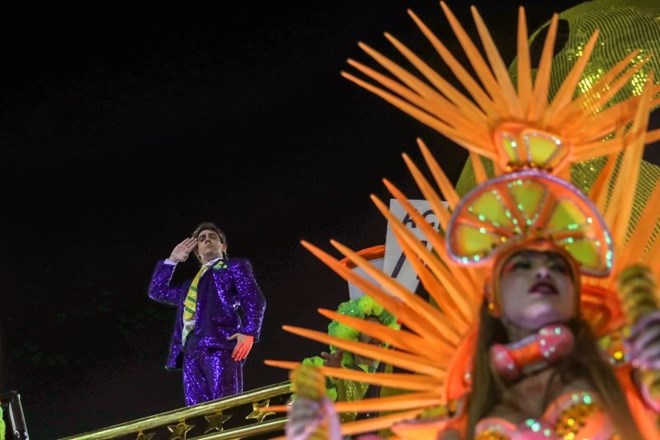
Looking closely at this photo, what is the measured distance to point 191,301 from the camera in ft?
21.2

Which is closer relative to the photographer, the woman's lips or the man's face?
the woman's lips

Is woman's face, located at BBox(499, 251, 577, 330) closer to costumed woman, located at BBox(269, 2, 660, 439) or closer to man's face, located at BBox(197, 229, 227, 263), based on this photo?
costumed woman, located at BBox(269, 2, 660, 439)

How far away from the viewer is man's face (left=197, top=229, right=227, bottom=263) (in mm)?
6691

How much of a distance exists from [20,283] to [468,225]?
7196 mm

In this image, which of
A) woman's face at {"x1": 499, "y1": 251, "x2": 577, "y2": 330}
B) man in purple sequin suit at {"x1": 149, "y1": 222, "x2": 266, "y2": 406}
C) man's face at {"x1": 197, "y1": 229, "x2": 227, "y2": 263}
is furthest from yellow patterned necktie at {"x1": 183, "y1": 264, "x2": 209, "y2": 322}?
woman's face at {"x1": 499, "y1": 251, "x2": 577, "y2": 330}

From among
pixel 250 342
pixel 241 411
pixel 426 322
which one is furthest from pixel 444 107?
pixel 250 342

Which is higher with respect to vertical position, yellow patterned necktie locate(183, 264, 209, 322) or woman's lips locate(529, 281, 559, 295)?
yellow patterned necktie locate(183, 264, 209, 322)

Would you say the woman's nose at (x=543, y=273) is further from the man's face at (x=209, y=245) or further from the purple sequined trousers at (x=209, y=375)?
the man's face at (x=209, y=245)

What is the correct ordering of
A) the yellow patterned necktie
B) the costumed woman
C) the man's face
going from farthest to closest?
the man's face, the yellow patterned necktie, the costumed woman

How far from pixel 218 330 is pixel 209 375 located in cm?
28

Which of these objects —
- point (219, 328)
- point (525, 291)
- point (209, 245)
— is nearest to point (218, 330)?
point (219, 328)

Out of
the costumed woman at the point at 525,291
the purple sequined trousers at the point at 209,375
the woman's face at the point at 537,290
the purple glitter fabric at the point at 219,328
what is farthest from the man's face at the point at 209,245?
the woman's face at the point at 537,290

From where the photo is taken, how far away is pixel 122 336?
948 centimetres

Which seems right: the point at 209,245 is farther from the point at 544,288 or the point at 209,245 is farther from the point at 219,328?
the point at 544,288
